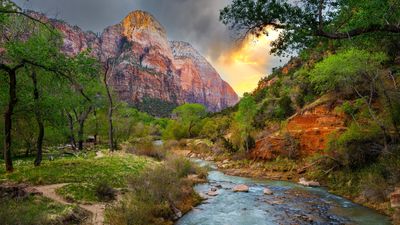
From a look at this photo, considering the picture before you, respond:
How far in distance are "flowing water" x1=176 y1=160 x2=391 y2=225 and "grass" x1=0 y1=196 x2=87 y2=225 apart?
5165 mm

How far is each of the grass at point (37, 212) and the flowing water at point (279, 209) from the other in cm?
516

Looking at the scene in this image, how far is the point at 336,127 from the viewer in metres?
28.0

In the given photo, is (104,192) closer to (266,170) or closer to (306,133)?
(266,170)

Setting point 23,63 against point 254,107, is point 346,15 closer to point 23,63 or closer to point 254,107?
point 23,63

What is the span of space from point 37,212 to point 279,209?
12.2 meters

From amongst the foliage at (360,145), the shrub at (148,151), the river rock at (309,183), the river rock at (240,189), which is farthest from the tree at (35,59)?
the shrub at (148,151)

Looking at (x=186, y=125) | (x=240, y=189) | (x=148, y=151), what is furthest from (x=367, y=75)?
(x=186, y=125)

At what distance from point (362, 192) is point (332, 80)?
1172 centimetres

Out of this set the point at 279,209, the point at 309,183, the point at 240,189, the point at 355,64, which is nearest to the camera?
the point at 279,209

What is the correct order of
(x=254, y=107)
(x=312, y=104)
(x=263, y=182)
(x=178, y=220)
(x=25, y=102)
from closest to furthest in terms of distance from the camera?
(x=178, y=220), (x=25, y=102), (x=263, y=182), (x=312, y=104), (x=254, y=107)

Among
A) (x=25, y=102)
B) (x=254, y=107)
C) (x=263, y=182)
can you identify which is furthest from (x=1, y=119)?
(x=254, y=107)

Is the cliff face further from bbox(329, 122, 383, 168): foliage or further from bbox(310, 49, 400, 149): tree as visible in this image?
bbox(310, 49, 400, 149): tree

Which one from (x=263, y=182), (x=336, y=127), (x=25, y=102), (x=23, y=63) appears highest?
(x=23, y=63)

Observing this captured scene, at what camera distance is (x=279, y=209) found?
17.7m
